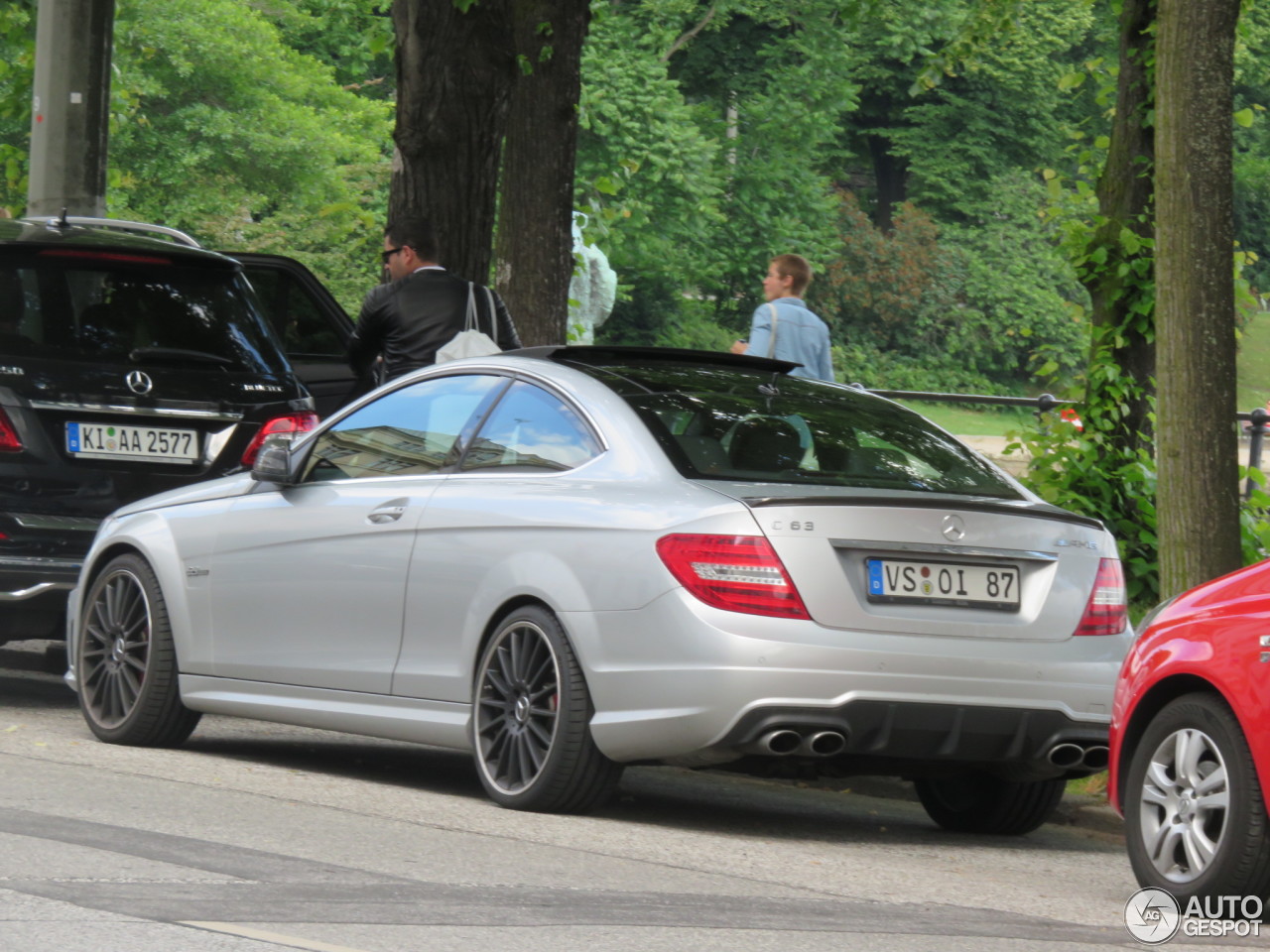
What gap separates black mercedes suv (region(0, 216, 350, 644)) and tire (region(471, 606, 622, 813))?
Result: 2.81 m

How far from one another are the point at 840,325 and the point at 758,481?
5252 cm

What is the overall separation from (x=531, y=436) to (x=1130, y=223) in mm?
6697

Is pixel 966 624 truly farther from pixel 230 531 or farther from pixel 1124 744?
pixel 230 531

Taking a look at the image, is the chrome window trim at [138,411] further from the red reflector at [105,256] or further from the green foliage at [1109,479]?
the green foliage at [1109,479]

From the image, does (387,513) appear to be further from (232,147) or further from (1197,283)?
(232,147)

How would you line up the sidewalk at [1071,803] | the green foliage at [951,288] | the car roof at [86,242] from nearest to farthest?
the sidewalk at [1071,803], the car roof at [86,242], the green foliage at [951,288]

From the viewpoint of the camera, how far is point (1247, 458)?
1814 centimetres

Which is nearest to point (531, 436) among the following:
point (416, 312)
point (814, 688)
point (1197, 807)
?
point (814, 688)

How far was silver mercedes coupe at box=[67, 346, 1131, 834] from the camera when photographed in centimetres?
642

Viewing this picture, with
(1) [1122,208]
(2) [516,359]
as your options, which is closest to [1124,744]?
(2) [516,359]

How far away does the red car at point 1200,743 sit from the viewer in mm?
5520

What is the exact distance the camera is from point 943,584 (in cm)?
656

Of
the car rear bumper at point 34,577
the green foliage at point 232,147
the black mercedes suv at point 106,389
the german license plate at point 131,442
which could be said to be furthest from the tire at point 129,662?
the green foliage at point 232,147

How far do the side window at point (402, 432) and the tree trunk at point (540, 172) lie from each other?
576 centimetres
